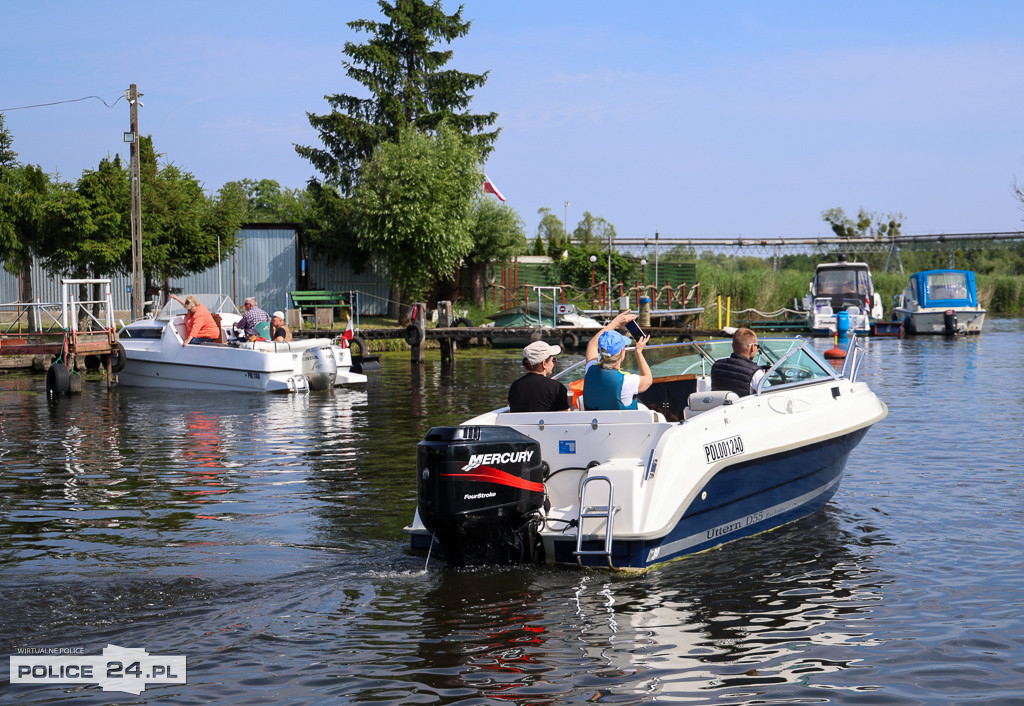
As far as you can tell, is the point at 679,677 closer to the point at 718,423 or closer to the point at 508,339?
the point at 718,423

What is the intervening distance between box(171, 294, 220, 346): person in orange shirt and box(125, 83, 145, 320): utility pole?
561cm

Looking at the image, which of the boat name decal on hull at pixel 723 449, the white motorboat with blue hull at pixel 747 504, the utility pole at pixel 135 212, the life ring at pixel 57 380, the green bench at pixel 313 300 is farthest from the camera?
the green bench at pixel 313 300

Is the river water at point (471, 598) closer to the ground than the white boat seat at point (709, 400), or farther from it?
closer to the ground

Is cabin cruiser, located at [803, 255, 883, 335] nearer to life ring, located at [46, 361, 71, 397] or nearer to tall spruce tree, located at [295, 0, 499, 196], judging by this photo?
tall spruce tree, located at [295, 0, 499, 196]

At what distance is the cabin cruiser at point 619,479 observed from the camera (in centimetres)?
616

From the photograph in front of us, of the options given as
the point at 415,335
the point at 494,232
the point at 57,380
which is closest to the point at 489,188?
the point at 494,232

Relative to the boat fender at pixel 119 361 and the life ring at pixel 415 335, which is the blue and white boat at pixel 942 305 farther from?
the boat fender at pixel 119 361

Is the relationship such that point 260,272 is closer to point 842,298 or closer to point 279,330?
point 279,330

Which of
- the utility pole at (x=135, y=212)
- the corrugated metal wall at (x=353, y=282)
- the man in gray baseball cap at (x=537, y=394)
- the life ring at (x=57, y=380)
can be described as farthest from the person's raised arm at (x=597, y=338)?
the corrugated metal wall at (x=353, y=282)

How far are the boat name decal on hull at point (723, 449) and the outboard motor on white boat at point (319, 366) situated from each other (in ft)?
46.2

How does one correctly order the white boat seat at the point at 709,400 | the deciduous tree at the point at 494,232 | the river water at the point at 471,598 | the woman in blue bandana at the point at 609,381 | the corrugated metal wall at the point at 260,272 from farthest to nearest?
the deciduous tree at the point at 494,232 → the corrugated metal wall at the point at 260,272 → the white boat seat at the point at 709,400 → the woman in blue bandana at the point at 609,381 → the river water at the point at 471,598

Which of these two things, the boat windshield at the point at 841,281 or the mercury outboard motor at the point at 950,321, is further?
the boat windshield at the point at 841,281

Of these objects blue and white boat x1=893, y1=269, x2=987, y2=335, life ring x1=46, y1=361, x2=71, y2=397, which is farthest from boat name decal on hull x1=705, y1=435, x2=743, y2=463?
blue and white boat x1=893, y1=269, x2=987, y2=335

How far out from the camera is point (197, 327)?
20.8 meters
